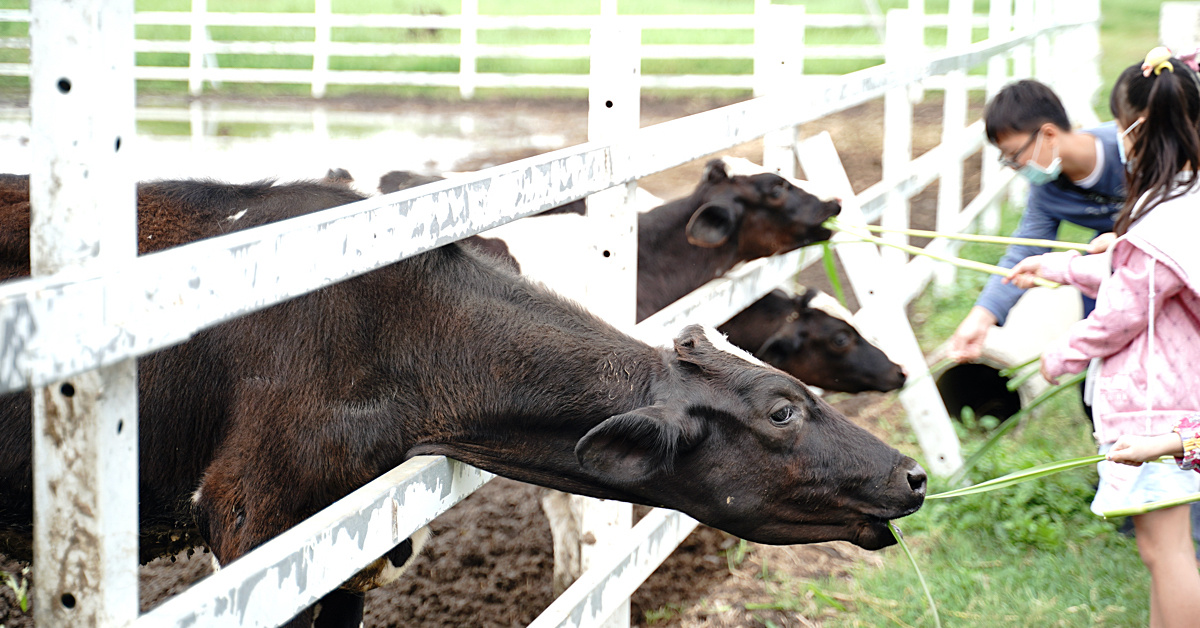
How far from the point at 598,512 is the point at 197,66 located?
51.9 feet

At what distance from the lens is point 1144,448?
2537mm

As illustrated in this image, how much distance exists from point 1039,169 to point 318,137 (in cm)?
990

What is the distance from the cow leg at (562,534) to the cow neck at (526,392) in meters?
1.01

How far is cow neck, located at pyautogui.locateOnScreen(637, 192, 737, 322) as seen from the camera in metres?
4.73

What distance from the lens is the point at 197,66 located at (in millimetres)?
16797

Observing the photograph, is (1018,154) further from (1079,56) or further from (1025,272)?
(1079,56)

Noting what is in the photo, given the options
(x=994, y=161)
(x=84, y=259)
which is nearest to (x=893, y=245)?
(x=84, y=259)

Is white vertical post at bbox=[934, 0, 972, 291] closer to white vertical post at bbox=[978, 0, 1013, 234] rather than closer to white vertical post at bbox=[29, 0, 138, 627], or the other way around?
white vertical post at bbox=[978, 0, 1013, 234]

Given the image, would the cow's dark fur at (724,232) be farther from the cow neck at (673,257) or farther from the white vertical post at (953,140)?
the white vertical post at (953,140)

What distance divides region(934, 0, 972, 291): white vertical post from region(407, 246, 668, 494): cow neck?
5.16m

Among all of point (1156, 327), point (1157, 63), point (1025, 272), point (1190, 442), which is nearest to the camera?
point (1190, 442)

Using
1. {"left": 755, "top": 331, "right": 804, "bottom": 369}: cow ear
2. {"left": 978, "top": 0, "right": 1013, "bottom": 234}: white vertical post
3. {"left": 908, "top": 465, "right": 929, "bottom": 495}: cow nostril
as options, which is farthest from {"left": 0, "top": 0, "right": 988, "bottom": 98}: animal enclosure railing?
{"left": 908, "top": 465, "right": 929, "bottom": 495}: cow nostril

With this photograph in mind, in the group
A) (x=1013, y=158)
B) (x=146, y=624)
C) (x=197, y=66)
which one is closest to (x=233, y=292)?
(x=146, y=624)

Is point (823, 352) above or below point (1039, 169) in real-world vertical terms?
below
